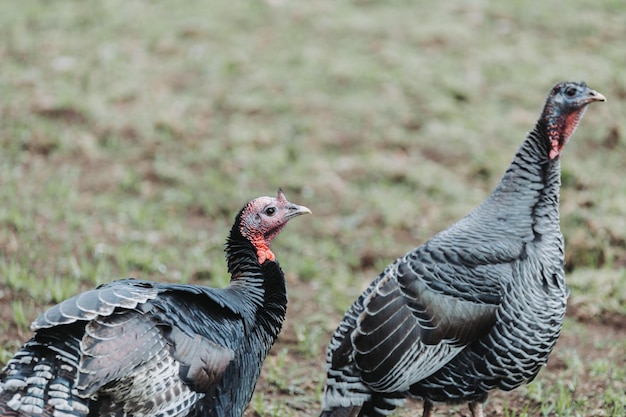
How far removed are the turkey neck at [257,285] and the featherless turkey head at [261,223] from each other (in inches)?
1.3

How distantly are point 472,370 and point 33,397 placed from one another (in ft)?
6.79

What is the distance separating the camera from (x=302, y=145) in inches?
329

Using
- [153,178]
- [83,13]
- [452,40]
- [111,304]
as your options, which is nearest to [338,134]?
[153,178]

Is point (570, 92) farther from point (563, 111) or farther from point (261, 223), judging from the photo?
point (261, 223)

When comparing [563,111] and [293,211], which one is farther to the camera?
[563,111]

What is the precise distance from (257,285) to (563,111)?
193cm

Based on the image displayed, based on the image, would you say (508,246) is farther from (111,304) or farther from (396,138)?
(396,138)

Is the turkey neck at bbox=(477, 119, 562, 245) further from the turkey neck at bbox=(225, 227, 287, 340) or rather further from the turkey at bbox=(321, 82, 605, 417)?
the turkey neck at bbox=(225, 227, 287, 340)

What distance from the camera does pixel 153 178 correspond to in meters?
7.64

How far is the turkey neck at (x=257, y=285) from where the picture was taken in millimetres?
3914

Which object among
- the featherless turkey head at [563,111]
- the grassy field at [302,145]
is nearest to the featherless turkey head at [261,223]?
the grassy field at [302,145]

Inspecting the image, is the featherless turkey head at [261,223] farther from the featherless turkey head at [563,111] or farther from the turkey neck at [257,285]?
the featherless turkey head at [563,111]

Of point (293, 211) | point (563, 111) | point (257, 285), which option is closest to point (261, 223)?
point (293, 211)

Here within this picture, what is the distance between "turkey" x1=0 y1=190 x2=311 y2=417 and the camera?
315 cm
